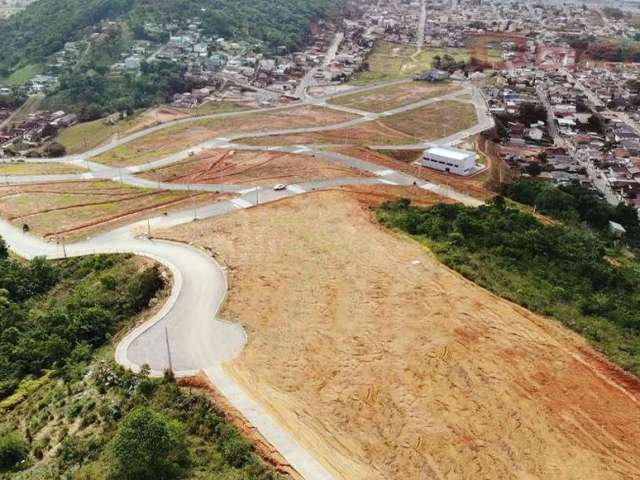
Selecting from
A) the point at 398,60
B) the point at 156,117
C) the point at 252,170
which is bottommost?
the point at 398,60

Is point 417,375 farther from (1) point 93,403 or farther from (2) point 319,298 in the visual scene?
(1) point 93,403

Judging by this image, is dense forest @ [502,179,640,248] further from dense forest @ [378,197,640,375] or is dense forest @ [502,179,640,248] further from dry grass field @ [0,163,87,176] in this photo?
dry grass field @ [0,163,87,176]

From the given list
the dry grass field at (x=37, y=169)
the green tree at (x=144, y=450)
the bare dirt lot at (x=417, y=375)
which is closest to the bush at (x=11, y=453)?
the green tree at (x=144, y=450)

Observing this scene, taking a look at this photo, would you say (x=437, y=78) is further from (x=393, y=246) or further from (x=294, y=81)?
(x=393, y=246)

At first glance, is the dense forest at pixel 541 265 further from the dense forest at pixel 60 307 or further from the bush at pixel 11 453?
the bush at pixel 11 453

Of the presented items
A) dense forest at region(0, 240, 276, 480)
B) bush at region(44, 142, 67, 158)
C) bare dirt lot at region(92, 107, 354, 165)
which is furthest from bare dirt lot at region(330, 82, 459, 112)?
dense forest at region(0, 240, 276, 480)

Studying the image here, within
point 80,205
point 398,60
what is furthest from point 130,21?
point 80,205

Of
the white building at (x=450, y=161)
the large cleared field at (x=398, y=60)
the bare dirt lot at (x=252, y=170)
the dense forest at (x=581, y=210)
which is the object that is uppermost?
the bare dirt lot at (x=252, y=170)
